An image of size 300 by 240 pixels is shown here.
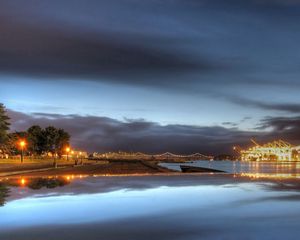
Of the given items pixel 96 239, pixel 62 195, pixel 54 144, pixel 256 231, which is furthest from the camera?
pixel 54 144

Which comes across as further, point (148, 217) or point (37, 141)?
point (37, 141)

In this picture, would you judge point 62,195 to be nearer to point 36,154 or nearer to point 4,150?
point 4,150

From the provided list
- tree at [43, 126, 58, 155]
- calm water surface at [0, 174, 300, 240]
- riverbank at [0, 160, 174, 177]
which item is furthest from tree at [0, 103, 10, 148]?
tree at [43, 126, 58, 155]

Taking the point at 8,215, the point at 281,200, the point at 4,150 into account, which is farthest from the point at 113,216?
the point at 4,150

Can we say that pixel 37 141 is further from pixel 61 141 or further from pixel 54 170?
pixel 54 170

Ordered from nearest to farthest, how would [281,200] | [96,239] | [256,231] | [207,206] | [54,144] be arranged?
[96,239]
[256,231]
[207,206]
[281,200]
[54,144]

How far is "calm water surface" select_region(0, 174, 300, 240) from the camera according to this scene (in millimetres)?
14250

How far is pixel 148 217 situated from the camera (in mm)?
17859

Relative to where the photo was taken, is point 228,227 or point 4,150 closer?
point 228,227

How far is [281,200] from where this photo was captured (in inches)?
952

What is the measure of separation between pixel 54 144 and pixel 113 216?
153 metres

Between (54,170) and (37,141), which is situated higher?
(37,141)

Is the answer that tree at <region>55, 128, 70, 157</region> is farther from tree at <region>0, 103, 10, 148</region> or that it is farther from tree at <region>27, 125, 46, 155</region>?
tree at <region>0, 103, 10, 148</region>

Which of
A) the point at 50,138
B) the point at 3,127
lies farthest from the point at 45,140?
the point at 3,127
